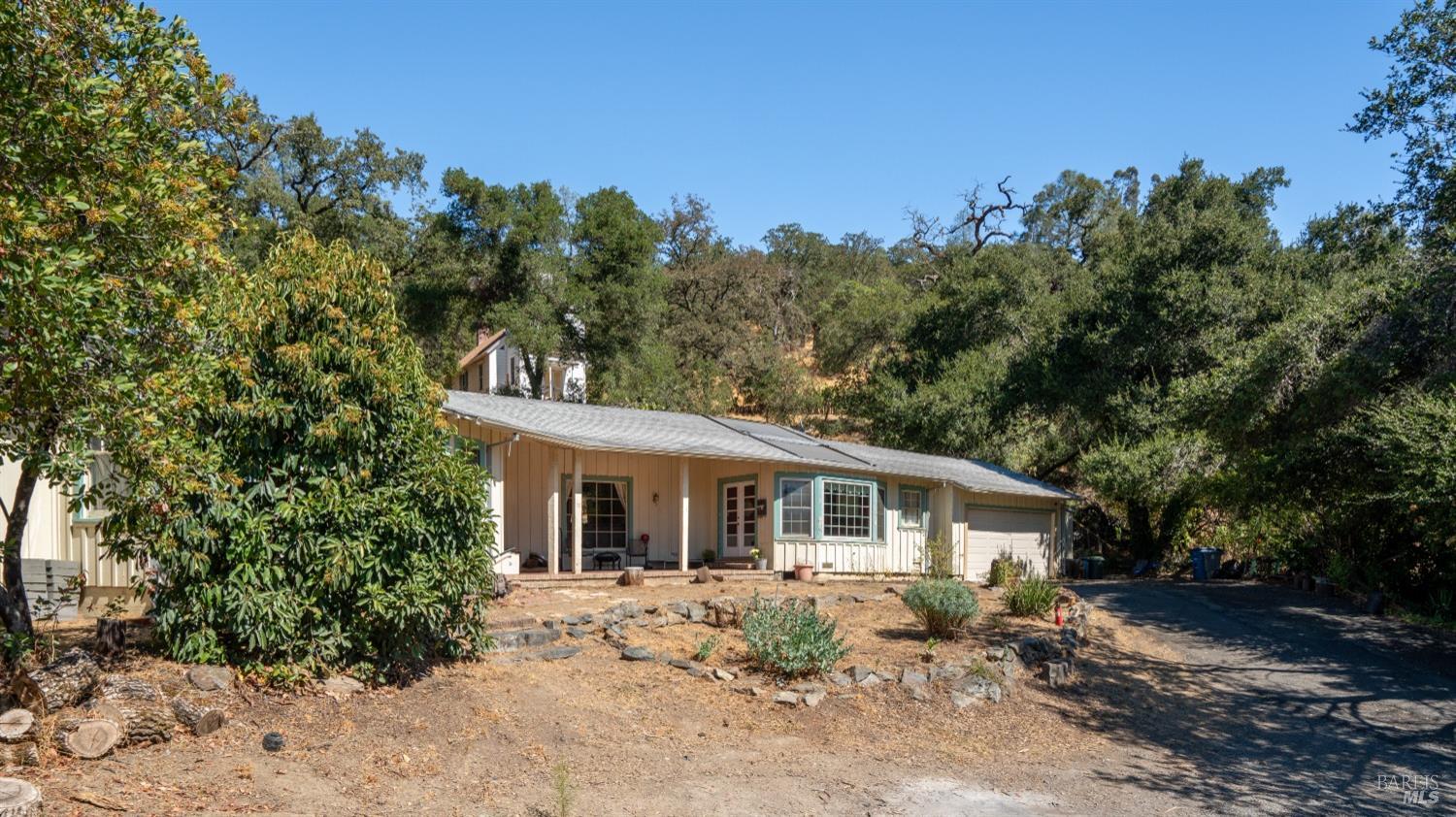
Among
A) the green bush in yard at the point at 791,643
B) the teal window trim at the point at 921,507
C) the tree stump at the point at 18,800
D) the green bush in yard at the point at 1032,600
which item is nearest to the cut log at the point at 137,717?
the tree stump at the point at 18,800

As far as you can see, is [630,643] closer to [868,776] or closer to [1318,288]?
[868,776]

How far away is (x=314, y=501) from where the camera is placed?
8.84 meters

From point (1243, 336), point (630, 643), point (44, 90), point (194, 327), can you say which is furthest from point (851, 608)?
point (1243, 336)

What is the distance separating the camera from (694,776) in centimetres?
809

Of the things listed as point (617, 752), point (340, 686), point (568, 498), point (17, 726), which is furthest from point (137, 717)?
point (568, 498)

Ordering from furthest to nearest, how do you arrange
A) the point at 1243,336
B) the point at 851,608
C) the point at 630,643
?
the point at 1243,336
the point at 851,608
the point at 630,643

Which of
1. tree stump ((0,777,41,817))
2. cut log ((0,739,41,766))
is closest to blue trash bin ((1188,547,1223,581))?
cut log ((0,739,41,766))

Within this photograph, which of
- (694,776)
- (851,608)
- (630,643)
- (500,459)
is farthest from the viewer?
(500,459)

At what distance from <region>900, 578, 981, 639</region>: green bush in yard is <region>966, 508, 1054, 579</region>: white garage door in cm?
1014

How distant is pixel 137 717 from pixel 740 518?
45.9 feet

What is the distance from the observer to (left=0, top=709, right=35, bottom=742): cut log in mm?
6516

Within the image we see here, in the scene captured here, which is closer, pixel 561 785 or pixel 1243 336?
pixel 561 785

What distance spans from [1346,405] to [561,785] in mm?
15780
